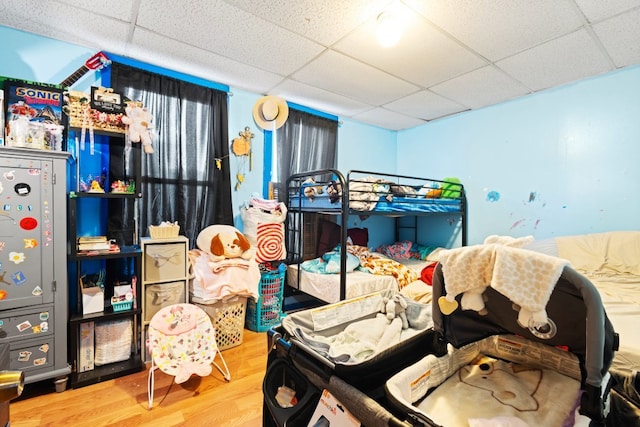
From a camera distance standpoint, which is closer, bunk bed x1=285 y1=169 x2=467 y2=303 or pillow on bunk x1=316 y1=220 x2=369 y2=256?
bunk bed x1=285 y1=169 x2=467 y2=303

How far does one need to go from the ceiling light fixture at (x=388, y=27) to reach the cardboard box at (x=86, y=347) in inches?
106

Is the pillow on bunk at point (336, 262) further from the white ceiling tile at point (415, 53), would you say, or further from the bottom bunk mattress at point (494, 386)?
the white ceiling tile at point (415, 53)

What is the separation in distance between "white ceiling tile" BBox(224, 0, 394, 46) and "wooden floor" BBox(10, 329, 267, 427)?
7.68ft

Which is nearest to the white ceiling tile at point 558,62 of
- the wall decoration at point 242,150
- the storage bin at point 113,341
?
the wall decoration at point 242,150

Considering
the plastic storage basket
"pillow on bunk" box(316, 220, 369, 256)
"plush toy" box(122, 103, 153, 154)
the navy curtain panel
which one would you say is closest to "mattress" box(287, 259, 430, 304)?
the plastic storage basket

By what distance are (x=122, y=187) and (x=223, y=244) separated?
81 centimetres

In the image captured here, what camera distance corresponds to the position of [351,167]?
375 cm

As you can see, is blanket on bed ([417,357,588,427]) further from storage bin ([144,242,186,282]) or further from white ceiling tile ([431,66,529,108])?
white ceiling tile ([431,66,529,108])

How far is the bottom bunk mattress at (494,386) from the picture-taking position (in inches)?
33.5

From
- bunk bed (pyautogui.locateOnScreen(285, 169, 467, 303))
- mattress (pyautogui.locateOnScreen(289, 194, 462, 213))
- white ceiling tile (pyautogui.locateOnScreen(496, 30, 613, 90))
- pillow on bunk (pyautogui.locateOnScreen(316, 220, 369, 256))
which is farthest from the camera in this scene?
pillow on bunk (pyautogui.locateOnScreen(316, 220, 369, 256))

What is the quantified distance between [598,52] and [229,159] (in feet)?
10.2

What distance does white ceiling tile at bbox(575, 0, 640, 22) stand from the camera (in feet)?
5.18

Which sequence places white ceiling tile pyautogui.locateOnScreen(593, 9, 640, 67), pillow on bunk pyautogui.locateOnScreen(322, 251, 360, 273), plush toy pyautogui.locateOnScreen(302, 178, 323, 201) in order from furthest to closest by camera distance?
plush toy pyautogui.locateOnScreen(302, 178, 323, 201) < pillow on bunk pyautogui.locateOnScreen(322, 251, 360, 273) < white ceiling tile pyautogui.locateOnScreen(593, 9, 640, 67)

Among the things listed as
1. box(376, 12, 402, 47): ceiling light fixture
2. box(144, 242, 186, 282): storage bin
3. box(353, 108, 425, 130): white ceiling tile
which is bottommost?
box(144, 242, 186, 282): storage bin
